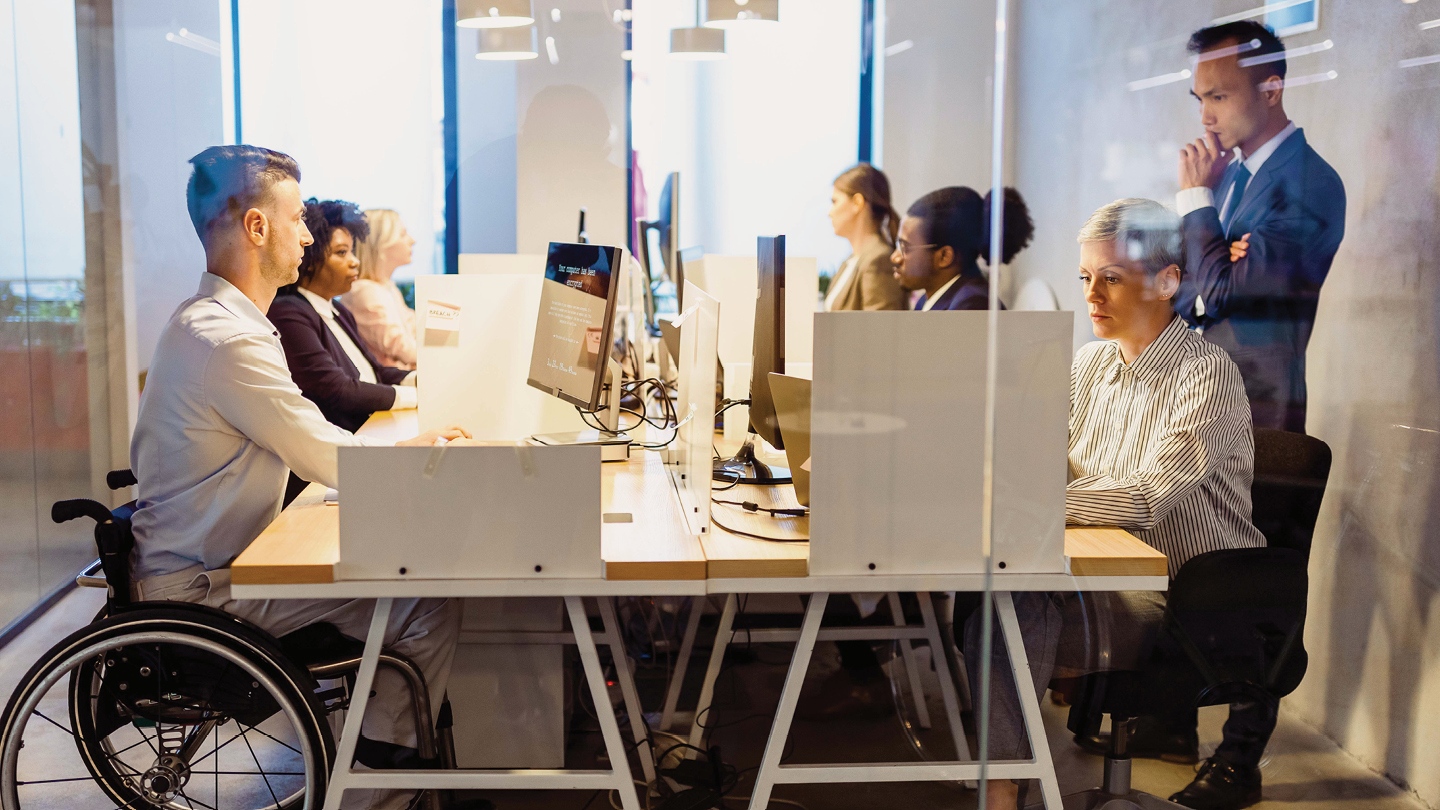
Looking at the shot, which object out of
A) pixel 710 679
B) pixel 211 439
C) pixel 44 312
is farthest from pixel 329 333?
pixel 710 679

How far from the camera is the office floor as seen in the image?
1.75 meters

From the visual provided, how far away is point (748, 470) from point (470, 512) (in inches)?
29.1

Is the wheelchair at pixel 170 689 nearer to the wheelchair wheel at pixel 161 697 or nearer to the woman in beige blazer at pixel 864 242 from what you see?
the wheelchair wheel at pixel 161 697

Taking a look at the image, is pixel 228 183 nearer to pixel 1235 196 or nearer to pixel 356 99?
pixel 1235 196

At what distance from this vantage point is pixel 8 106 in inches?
99.6

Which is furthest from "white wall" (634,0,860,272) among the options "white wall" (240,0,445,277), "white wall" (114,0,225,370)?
"white wall" (114,0,225,370)

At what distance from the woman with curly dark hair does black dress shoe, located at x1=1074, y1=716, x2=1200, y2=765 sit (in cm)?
210

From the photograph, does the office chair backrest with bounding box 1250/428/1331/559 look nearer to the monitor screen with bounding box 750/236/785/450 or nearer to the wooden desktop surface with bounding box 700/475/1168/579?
the wooden desktop surface with bounding box 700/475/1168/579

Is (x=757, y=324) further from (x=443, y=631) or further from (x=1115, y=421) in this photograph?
(x=443, y=631)

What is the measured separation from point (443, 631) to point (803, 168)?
4912 millimetres

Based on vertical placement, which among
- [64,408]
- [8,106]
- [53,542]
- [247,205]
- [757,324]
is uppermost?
[8,106]

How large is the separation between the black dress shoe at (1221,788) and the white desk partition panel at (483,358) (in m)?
1.45

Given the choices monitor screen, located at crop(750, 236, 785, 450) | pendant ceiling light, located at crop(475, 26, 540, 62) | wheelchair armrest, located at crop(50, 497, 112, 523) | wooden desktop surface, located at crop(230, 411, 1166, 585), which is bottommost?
wooden desktop surface, located at crop(230, 411, 1166, 585)

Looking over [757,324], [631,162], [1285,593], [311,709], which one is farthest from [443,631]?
[631,162]
